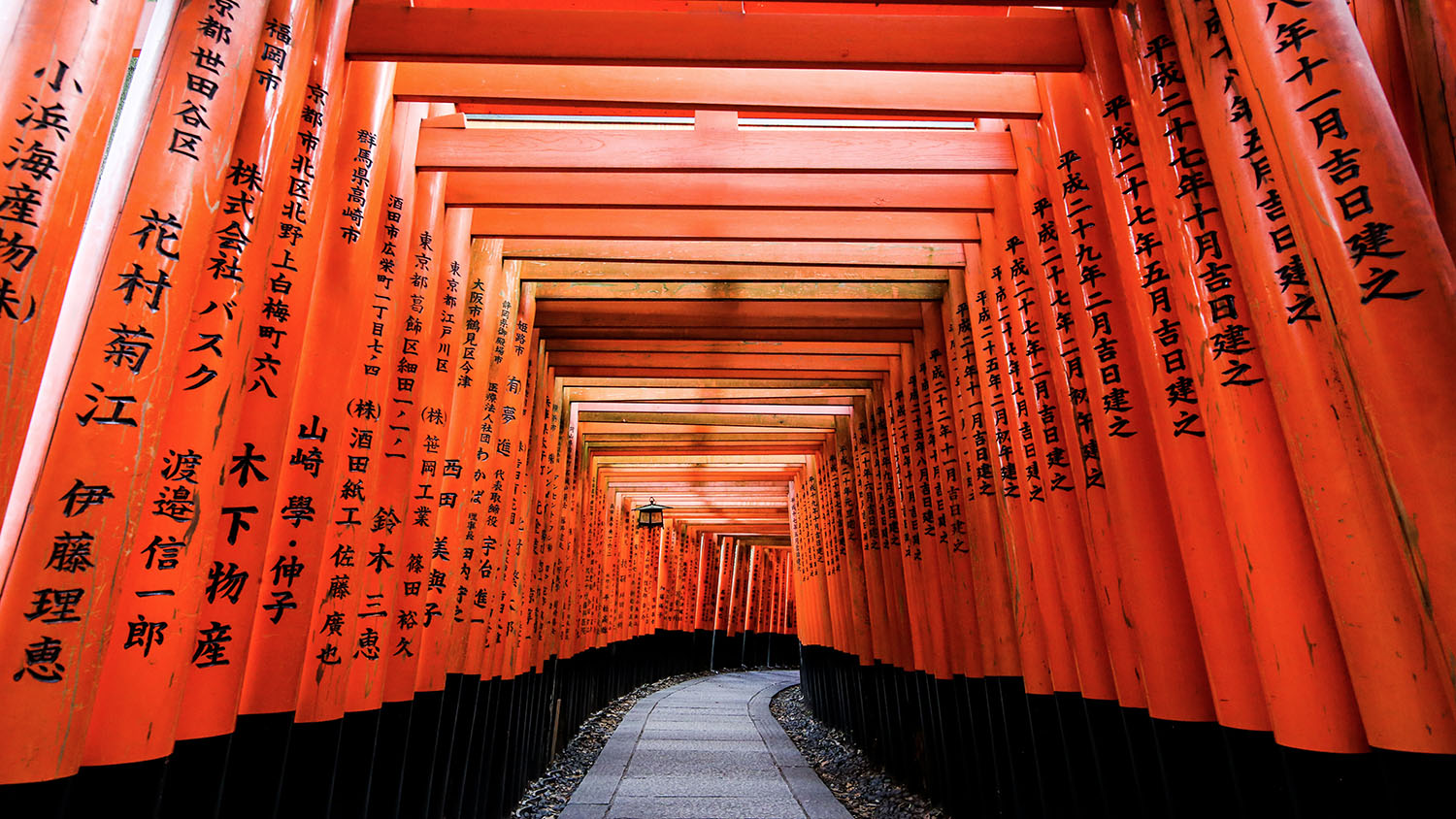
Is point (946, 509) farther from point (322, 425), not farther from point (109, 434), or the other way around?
point (109, 434)

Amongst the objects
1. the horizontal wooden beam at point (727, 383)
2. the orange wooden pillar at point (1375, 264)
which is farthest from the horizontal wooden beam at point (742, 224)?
the horizontal wooden beam at point (727, 383)

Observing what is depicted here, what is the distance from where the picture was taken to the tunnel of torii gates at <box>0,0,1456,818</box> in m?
1.78

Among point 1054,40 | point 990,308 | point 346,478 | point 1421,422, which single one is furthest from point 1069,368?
point 346,478

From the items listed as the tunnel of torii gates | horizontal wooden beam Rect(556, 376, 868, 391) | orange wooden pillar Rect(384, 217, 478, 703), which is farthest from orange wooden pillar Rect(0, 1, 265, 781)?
horizontal wooden beam Rect(556, 376, 868, 391)

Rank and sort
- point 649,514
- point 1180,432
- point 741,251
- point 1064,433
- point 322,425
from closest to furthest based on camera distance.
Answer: point 1180,432, point 322,425, point 1064,433, point 741,251, point 649,514

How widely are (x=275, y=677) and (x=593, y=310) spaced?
176 inches

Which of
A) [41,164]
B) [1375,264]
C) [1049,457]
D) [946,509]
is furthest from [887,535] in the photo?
[41,164]

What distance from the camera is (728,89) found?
12.6 feet

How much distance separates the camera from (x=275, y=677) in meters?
2.75

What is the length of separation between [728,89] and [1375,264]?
288 cm

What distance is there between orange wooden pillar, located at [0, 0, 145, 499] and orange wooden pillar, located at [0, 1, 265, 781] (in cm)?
19

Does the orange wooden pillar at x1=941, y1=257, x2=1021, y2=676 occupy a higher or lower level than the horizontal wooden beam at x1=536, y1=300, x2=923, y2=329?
lower

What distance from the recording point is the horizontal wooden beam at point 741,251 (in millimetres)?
5430

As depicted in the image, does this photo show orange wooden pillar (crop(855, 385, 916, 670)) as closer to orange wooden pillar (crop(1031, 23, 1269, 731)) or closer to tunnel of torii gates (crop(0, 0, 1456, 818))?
tunnel of torii gates (crop(0, 0, 1456, 818))
